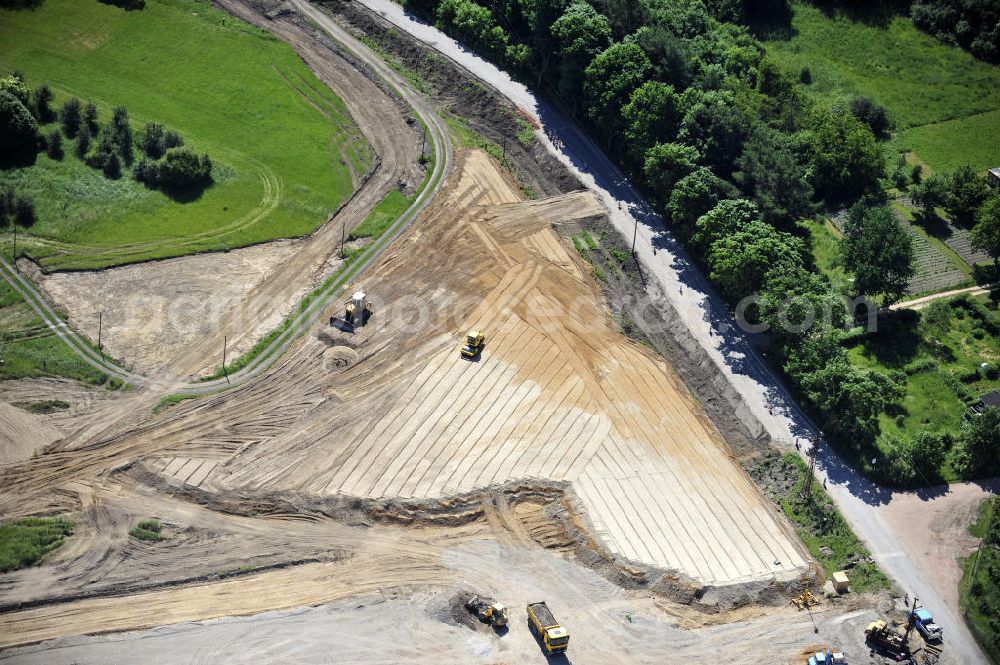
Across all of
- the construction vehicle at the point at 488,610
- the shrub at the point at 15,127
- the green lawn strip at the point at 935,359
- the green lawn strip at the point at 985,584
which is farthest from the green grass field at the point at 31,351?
the green lawn strip at the point at 985,584

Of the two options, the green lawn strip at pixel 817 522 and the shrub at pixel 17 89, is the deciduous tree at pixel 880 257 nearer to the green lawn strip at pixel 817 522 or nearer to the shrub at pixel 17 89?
the green lawn strip at pixel 817 522

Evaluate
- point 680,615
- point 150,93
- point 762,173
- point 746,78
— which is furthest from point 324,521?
point 746,78

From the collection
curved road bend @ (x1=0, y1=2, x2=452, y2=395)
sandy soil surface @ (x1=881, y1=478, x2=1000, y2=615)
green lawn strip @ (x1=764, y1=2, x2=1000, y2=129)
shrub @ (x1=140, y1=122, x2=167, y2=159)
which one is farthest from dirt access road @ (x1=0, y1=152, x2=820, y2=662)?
green lawn strip @ (x1=764, y1=2, x2=1000, y2=129)

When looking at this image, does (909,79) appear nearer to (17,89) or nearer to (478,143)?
(478,143)

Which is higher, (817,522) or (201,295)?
(817,522)

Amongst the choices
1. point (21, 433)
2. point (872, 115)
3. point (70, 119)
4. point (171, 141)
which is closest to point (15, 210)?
point (70, 119)
